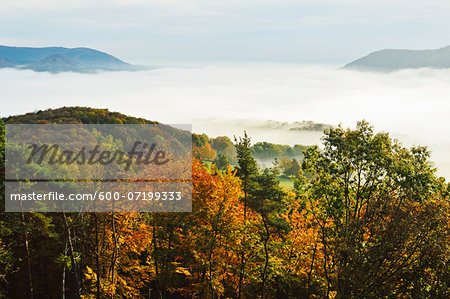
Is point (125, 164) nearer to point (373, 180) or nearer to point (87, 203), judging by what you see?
point (87, 203)

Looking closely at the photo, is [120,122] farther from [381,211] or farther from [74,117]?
[381,211]

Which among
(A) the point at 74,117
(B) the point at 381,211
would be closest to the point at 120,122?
(A) the point at 74,117

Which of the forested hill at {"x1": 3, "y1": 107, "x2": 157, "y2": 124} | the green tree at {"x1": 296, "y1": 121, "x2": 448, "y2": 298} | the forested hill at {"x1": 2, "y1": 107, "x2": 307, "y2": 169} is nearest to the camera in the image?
the green tree at {"x1": 296, "y1": 121, "x2": 448, "y2": 298}

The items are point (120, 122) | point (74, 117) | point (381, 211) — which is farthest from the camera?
point (120, 122)

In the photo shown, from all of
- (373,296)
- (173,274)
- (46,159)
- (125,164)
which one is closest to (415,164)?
(373,296)

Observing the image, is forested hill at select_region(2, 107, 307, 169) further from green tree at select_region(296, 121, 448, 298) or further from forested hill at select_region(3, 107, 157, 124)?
green tree at select_region(296, 121, 448, 298)

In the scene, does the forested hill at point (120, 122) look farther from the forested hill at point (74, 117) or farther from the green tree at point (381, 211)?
the green tree at point (381, 211)

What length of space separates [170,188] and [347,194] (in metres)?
11.3

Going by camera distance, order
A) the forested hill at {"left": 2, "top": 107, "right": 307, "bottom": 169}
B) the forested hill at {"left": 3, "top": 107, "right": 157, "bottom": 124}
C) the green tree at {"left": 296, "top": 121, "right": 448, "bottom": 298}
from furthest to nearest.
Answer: the forested hill at {"left": 3, "top": 107, "right": 157, "bottom": 124} → the forested hill at {"left": 2, "top": 107, "right": 307, "bottom": 169} → the green tree at {"left": 296, "top": 121, "right": 448, "bottom": 298}

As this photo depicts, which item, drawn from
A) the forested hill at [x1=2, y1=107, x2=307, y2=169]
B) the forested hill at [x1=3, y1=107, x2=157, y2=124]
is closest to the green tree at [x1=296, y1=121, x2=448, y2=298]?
the forested hill at [x1=2, y1=107, x2=307, y2=169]

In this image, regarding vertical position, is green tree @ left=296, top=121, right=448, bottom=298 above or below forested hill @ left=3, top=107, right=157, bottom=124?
below

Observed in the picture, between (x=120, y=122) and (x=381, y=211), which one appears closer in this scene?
(x=381, y=211)

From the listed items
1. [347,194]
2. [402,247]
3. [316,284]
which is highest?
[347,194]

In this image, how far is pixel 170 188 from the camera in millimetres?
23922
